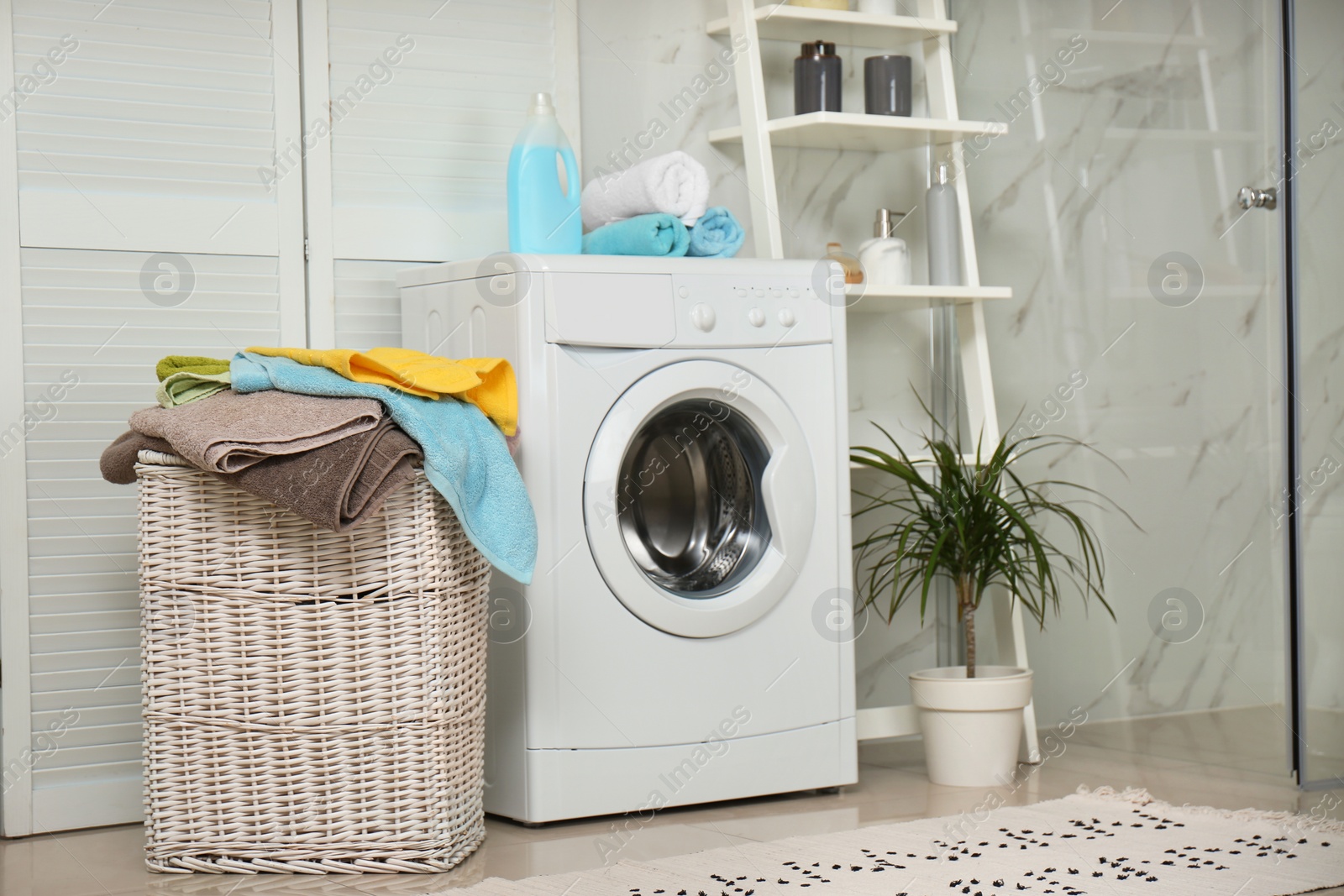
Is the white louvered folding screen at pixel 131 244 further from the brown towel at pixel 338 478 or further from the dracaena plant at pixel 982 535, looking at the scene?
the dracaena plant at pixel 982 535

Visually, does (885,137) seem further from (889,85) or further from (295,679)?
(295,679)

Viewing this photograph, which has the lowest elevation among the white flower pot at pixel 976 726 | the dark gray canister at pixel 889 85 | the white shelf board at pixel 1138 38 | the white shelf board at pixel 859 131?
the white flower pot at pixel 976 726

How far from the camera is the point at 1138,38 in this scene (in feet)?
8.55

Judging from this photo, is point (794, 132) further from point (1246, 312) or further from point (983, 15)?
point (1246, 312)

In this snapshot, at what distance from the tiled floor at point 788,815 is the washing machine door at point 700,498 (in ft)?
1.03

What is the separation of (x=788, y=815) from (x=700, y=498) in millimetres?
527

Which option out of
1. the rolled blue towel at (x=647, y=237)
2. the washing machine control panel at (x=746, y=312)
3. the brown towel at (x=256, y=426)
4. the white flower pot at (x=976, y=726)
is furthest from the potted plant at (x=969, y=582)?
the brown towel at (x=256, y=426)

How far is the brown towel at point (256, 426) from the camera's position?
169cm

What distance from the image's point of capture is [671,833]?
6.68 ft

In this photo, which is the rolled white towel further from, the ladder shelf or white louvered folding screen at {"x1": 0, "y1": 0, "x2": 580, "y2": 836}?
white louvered folding screen at {"x1": 0, "y1": 0, "x2": 580, "y2": 836}

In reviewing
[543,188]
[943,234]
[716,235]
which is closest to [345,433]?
[543,188]

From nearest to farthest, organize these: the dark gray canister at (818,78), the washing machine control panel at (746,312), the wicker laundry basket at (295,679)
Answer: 1. the wicker laundry basket at (295,679)
2. the washing machine control panel at (746,312)
3. the dark gray canister at (818,78)

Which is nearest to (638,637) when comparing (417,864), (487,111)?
(417,864)

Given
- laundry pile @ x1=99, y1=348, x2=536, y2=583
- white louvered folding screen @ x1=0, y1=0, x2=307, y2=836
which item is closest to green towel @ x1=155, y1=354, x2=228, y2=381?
laundry pile @ x1=99, y1=348, x2=536, y2=583
